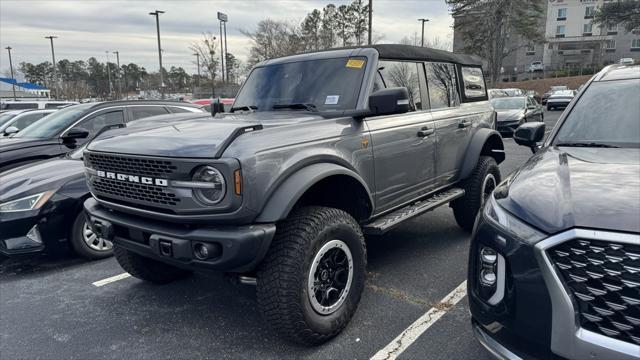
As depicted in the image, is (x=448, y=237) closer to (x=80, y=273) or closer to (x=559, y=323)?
(x=559, y=323)

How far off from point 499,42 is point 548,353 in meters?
41.2

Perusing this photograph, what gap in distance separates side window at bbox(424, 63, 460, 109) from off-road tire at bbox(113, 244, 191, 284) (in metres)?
3.03

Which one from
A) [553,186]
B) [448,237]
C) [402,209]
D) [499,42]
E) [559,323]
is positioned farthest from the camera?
[499,42]

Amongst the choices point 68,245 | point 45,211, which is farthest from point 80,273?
point 45,211

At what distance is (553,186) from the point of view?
2146mm

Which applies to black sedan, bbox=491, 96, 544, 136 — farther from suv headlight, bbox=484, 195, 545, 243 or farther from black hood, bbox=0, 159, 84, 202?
suv headlight, bbox=484, 195, 545, 243

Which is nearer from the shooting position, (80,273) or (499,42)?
(80,273)

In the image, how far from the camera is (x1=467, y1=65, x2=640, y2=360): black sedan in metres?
1.67

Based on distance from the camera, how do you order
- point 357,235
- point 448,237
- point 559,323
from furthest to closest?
point 448,237, point 357,235, point 559,323

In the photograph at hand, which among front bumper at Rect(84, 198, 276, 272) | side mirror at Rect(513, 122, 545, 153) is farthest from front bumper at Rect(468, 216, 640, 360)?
side mirror at Rect(513, 122, 545, 153)

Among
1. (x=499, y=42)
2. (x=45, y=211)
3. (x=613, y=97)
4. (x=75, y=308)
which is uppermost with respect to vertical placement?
(x=499, y=42)

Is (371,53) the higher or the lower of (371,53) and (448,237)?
the higher

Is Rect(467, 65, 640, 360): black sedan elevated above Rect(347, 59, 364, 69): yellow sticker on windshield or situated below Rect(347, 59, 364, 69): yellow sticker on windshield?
below

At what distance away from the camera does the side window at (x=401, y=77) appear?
3.72 meters
